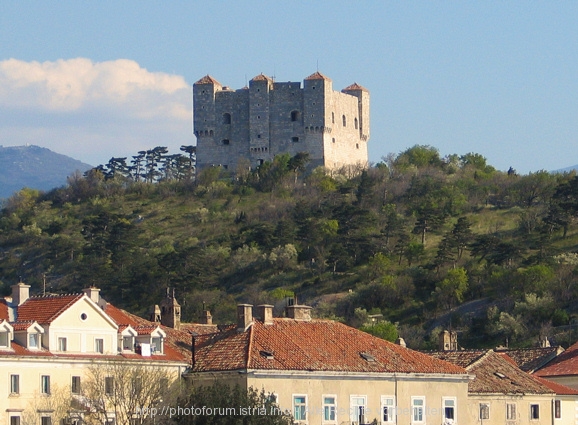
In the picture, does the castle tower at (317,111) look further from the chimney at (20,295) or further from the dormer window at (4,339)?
the dormer window at (4,339)

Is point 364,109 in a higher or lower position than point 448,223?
higher

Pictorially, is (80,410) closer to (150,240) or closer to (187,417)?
(187,417)

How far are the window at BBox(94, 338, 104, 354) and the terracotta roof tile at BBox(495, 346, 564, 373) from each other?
23.9 meters

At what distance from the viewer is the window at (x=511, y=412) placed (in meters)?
62.6

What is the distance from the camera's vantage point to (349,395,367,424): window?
2264 inches

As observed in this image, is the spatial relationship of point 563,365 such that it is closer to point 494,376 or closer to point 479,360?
point 479,360

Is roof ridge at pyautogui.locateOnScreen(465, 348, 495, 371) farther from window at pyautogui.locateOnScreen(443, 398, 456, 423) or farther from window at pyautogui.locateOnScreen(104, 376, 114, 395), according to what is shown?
window at pyautogui.locateOnScreen(104, 376, 114, 395)

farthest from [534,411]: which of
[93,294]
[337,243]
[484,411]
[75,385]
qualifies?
[337,243]

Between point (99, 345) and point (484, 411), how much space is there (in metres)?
15.0

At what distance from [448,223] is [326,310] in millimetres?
30954

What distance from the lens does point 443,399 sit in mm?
60219

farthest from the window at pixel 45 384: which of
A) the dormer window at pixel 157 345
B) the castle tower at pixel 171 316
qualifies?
the castle tower at pixel 171 316

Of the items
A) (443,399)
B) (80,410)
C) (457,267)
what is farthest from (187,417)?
(457,267)

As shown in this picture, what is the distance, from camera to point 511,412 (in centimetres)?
6281
